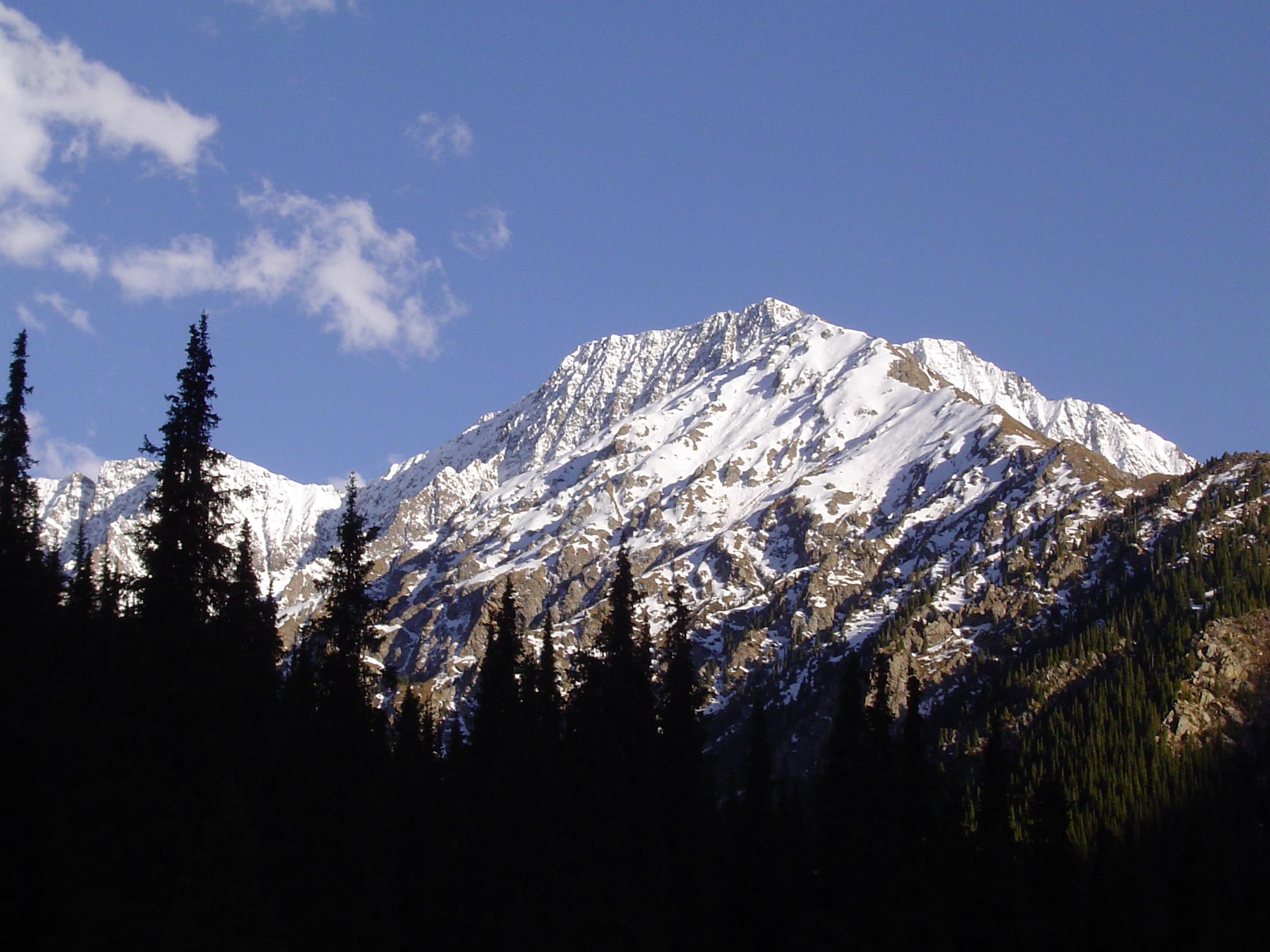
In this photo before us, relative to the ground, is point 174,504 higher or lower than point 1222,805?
lower

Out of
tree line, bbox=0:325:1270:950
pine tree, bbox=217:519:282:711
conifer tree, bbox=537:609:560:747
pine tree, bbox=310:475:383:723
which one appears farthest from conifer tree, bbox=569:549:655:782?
pine tree, bbox=310:475:383:723

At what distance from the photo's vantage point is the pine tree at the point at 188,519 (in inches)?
1524

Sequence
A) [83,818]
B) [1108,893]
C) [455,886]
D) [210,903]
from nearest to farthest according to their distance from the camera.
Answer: [210,903], [83,818], [455,886], [1108,893]

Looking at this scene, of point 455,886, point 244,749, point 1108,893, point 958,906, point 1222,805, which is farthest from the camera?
point 1222,805

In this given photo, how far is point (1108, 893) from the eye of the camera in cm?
8400

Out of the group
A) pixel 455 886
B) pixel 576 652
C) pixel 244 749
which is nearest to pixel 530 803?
pixel 455 886

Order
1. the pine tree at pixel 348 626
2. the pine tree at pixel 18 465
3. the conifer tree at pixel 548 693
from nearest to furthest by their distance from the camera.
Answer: the pine tree at pixel 348 626 → the pine tree at pixel 18 465 → the conifer tree at pixel 548 693

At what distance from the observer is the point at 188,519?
131 ft

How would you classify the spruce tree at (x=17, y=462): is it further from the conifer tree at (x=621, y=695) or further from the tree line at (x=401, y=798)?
the conifer tree at (x=621, y=695)

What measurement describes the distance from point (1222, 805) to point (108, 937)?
17178 cm

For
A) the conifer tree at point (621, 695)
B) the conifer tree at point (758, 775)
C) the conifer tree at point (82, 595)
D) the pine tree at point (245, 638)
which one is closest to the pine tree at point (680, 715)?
the conifer tree at point (621, 695)

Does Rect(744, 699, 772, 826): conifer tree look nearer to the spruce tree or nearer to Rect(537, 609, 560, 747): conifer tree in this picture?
Rect(537, 609, 560, 747): conifer tree

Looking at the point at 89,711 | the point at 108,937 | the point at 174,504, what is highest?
the point at 174,504

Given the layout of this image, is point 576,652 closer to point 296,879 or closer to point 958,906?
point 958,906
